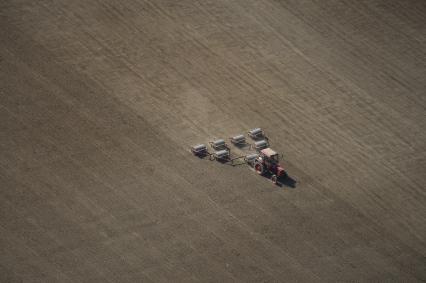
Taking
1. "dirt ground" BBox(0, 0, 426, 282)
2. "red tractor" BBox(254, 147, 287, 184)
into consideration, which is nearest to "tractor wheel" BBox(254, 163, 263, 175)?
"red tractor" BBox(254, 147, 287, 184)

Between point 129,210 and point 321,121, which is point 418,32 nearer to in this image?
point 321,121

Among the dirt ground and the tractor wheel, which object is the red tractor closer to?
the tractor wheel

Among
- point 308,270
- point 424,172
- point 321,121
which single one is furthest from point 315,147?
point 308,270

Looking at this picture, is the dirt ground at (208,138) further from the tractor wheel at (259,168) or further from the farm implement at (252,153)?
the farm implement at (252,153)

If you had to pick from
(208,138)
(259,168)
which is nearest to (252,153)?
(259,168)

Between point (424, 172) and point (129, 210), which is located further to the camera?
point (424, 172)
